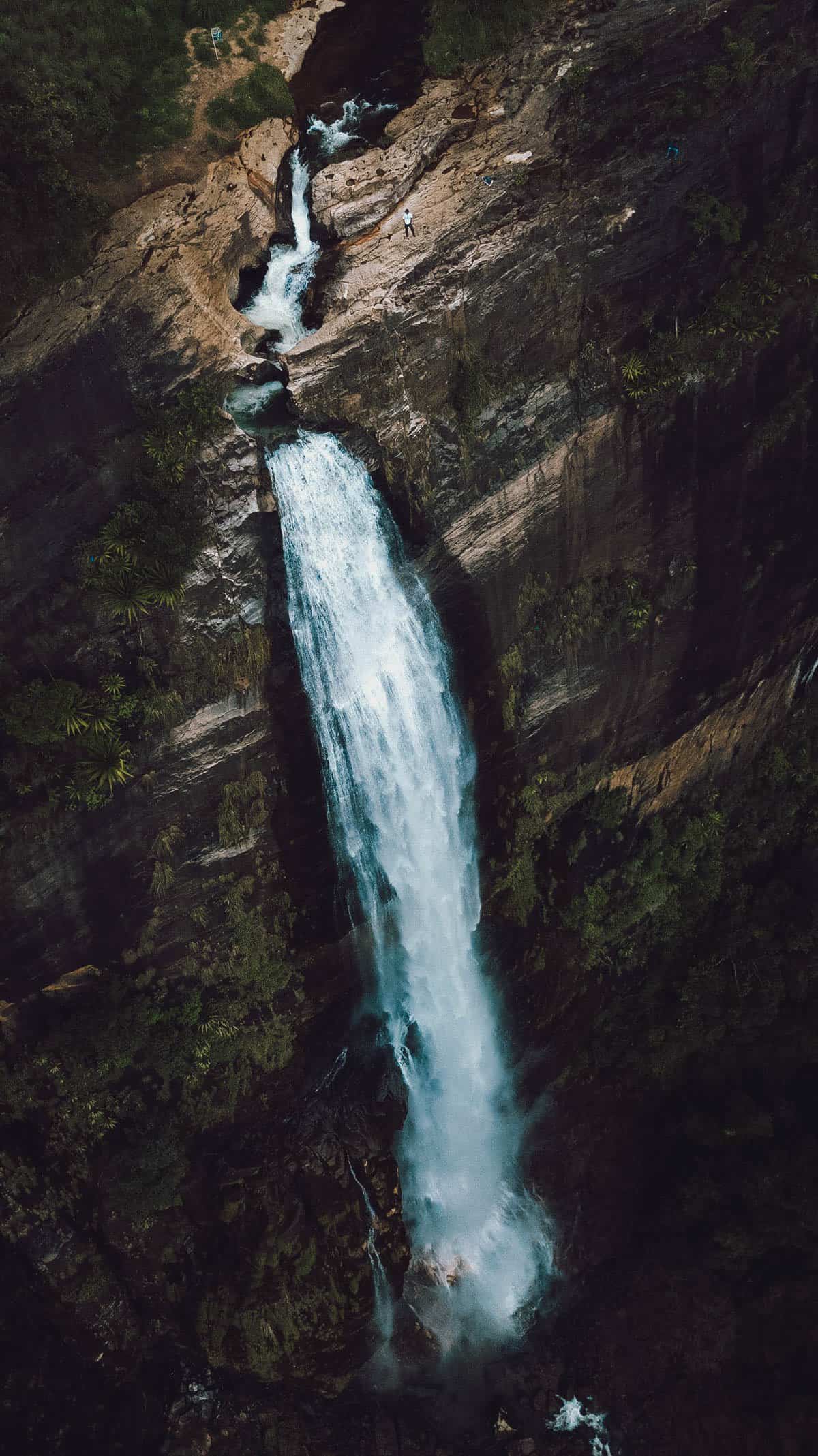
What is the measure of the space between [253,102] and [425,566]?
8.30 metres

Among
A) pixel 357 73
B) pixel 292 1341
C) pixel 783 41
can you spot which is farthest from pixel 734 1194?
pixel 357 73

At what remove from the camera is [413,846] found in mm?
17062

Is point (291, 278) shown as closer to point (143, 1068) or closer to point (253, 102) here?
point (253, 102)

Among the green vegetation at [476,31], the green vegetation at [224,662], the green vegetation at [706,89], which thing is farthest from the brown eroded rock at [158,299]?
the green vegetation at [706,89]

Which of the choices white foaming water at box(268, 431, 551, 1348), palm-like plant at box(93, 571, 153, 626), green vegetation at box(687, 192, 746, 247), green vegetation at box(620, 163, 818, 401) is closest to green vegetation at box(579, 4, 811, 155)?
green vegetation at box(687, 192, 746, 247)

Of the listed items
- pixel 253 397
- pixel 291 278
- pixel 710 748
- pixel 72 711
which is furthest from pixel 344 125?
pixel 710 748

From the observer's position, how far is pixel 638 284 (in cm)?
1484

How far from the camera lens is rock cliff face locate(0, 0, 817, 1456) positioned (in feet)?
45.4

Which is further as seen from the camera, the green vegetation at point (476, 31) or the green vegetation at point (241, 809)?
the green vegetation at point (241, 809)

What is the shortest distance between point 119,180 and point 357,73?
5184 millimetres

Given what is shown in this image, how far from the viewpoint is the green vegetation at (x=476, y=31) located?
1493cm

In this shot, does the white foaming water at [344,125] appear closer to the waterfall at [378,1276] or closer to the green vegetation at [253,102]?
the green vegetation at [253,102]

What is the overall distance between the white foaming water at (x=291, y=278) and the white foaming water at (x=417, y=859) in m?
2.01

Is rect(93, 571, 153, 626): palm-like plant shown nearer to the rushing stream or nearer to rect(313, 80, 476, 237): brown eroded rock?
the rushing stream
